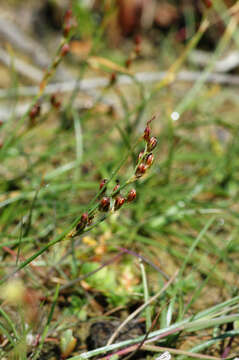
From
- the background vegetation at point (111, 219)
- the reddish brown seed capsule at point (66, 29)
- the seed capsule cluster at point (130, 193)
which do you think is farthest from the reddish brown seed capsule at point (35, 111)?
the seed capsule cluster at point (130, 193)

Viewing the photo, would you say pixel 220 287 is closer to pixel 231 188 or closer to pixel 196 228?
pixel 196 228

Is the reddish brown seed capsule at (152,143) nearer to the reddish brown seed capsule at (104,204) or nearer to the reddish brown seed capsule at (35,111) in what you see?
the reddish brown seed capsule at (104,204)

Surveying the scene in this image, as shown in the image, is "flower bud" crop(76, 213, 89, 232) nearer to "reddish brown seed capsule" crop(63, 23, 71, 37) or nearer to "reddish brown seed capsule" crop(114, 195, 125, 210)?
"reddish brown seed capsule" crop(114, 195, 125, 210)

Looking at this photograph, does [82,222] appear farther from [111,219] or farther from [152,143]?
[111,219]

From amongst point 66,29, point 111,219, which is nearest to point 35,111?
point 66,29

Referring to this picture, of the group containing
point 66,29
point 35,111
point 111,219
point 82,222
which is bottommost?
point 82,222

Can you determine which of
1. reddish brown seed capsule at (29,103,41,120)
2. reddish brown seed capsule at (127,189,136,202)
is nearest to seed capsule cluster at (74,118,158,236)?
reddish brown seed capsule at (127,189,136,202)

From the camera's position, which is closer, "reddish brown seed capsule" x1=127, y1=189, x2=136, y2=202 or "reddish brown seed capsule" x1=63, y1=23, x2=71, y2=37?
"reddish brown seed capsule" x1=127, y1=189, x2=136, y2=202

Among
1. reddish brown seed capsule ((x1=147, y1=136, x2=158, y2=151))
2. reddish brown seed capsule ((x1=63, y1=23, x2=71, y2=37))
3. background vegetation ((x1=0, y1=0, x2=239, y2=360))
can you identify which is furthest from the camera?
reddish brown seed capsule ((x1=63, y1=23, x2=71, y2=37))
